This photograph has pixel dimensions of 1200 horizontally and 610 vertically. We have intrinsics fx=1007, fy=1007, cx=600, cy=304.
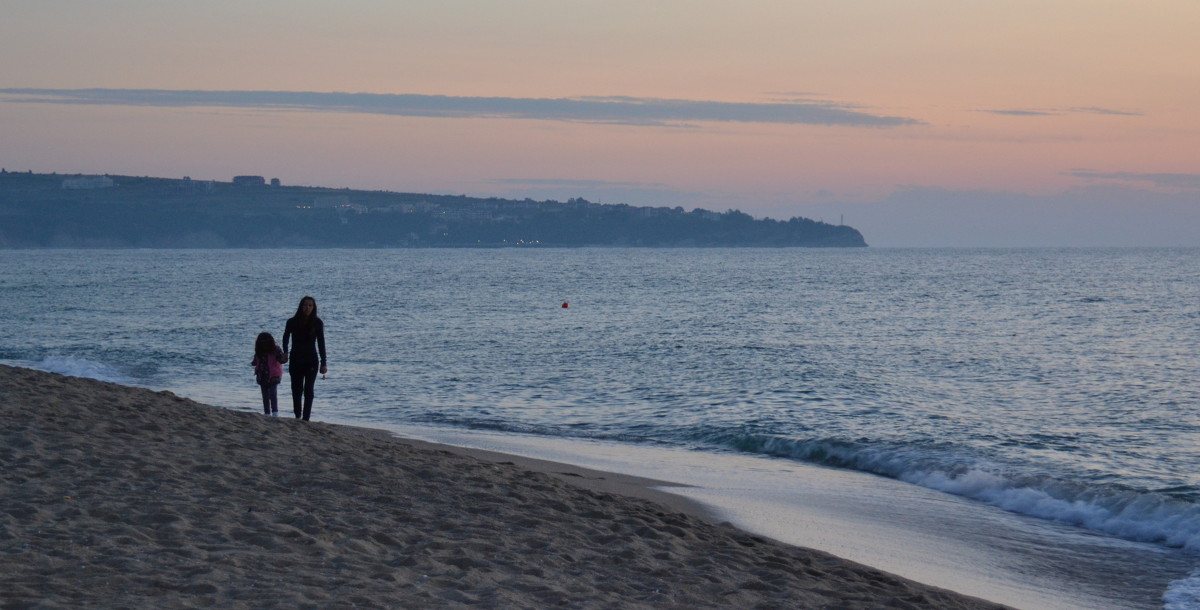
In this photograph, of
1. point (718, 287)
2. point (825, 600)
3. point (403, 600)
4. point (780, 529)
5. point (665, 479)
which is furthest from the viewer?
point (718, 287)

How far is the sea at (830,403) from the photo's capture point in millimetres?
9656

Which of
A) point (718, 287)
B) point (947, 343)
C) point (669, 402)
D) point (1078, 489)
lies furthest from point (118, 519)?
point (718, 287)

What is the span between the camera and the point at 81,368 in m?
23.0

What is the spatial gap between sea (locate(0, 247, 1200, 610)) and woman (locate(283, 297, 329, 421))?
9.07 ft

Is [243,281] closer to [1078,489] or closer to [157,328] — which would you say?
[157,328]

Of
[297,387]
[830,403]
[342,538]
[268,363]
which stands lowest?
[830,403]

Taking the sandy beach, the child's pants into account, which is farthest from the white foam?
the child's pants

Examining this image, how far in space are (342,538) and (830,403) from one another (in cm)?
1389

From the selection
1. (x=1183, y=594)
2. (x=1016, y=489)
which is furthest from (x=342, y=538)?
(x=1016, y=489)

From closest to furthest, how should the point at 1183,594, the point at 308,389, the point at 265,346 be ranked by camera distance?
the point at 1183,594 → the point at 308,389 → the point at 265,346

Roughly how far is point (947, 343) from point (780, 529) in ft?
81.7

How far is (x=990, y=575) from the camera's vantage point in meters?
8.20

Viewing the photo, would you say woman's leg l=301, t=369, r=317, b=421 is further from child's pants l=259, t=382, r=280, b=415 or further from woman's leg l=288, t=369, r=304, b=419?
child's pants l=259, t=382, r=280, b=415

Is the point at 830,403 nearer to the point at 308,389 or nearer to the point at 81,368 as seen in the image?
the point at 308,389
